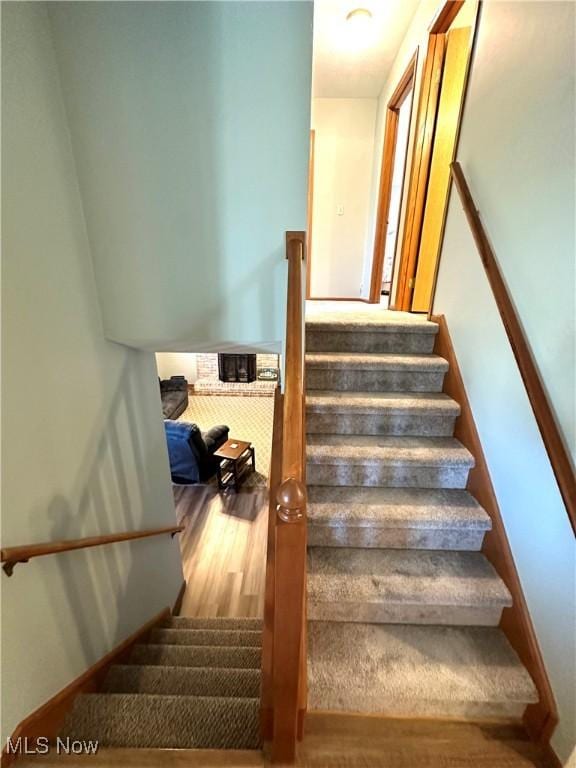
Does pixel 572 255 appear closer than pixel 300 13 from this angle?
Yes

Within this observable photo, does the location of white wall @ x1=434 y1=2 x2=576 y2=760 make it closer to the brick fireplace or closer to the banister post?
the banister post

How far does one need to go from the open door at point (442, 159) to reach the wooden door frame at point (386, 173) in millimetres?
488

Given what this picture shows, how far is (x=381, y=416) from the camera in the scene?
1851 millimetres

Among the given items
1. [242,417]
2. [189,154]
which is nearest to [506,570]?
[189,154]

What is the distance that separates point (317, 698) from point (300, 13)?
8.68 feet

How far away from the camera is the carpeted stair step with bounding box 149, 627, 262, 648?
2068 mm

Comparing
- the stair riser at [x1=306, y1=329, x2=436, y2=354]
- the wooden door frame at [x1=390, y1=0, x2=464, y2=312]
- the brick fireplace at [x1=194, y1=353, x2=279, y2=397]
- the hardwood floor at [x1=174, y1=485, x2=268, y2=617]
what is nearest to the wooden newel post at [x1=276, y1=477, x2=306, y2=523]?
the stair riser at [x1=306, y1=329, x2=436, y2=354]

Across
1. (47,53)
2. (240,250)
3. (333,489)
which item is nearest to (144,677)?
(333,489)

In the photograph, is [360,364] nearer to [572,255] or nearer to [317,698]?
[572,255]

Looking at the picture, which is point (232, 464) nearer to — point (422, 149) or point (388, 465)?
point (388, 465)

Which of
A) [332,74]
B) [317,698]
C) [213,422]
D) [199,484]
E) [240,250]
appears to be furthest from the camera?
[213,422]

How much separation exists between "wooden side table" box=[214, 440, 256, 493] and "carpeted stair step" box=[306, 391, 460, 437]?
8.15 feet

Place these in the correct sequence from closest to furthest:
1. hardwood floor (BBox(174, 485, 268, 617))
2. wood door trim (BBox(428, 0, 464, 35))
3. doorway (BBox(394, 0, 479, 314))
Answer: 1. wood door trim (BBox(428, 0, 464, 35))
2. doorway (BBox(394, 0, 479, 314))
3. hardwood floor (BBox(174, 485, 268, 617))

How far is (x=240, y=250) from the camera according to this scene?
5.22 feet
